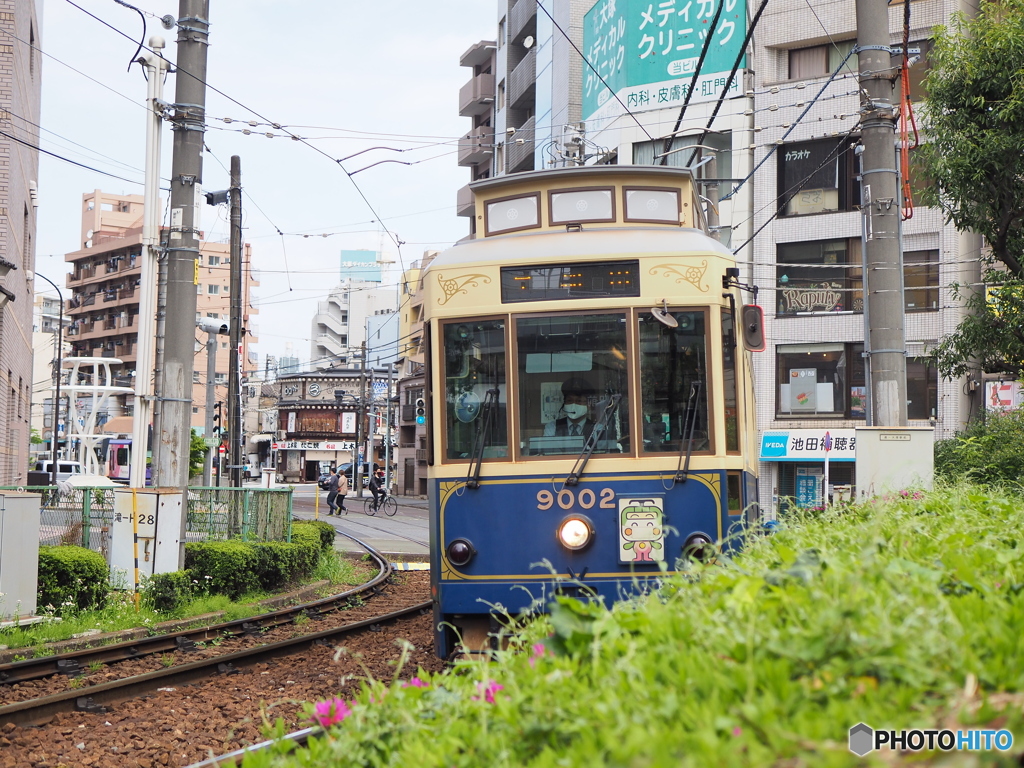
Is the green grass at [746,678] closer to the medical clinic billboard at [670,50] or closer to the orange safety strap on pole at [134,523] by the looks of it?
the orange safety strap on pole at [134,523]

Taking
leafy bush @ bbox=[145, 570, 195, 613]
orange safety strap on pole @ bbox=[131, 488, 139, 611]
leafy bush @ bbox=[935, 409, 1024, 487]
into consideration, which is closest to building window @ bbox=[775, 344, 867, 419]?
leafy bush @ bbox=[935, 409, 1024, 487]

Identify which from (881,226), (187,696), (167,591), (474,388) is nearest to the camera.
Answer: (474,388)

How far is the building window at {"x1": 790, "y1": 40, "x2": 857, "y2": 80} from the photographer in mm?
29859

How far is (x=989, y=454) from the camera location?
12.3m

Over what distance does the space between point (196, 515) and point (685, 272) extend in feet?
35.7

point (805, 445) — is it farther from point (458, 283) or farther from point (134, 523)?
point (458, 283)

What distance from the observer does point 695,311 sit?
720 cm

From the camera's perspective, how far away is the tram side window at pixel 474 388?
7.19 m

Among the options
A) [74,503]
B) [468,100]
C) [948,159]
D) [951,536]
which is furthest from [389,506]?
[951,536]

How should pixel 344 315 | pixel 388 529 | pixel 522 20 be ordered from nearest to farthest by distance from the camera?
pixel 388 529 → pixel 522 20 → pixel 344 315

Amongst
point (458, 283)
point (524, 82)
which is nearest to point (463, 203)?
point (524, 82)

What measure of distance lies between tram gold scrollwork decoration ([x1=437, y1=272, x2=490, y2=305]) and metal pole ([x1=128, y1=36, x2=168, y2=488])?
5.92m

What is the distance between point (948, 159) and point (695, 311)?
7112mm

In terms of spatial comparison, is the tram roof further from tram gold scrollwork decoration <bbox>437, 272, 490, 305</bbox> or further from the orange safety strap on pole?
A: the orange safety strap on pole
